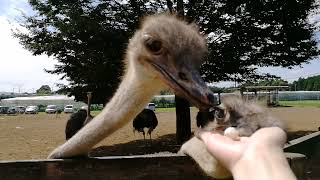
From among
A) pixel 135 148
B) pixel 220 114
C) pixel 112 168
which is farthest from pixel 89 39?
pixel 220 114

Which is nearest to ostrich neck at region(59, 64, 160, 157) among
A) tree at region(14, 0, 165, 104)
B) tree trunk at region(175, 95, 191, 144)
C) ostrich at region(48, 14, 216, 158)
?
ostrich at region(48, 14, 216, 158)

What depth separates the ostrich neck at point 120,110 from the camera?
8.11 feet

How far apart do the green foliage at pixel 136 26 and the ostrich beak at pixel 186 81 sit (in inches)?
345

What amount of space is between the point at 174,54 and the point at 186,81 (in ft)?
0.46

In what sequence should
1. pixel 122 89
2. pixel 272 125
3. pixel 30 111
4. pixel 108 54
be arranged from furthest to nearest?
pixel 30 111 → pixel 108 54 → pixel 122 89 → pixel 272 125

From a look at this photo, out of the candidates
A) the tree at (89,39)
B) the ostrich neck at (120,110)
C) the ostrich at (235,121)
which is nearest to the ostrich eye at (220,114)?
the ostrich at (235,121)

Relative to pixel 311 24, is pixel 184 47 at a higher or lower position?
lower

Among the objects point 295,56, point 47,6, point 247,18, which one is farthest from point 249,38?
point 47,6

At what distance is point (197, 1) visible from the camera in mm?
11797

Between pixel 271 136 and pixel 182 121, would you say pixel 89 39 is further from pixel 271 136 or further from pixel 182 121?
pixel 271 136

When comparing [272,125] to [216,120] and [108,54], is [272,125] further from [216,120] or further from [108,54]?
[108,54]

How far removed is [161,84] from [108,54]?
896cm

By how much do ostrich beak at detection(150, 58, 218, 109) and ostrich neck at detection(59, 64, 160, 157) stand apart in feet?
0.59

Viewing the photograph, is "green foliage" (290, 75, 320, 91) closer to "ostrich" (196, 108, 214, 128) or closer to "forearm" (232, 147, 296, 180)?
"ostrich" (196, 108, 214, 128)
